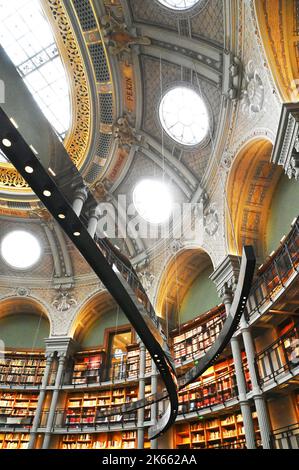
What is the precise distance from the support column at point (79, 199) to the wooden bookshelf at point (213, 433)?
31.0 ft

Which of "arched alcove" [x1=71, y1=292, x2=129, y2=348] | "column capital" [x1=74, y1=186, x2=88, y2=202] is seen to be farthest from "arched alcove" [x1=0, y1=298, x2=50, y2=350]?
"column capital" [x1=74, y1=186, x2=88, y2=202]

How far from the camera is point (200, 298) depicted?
49.5 feet

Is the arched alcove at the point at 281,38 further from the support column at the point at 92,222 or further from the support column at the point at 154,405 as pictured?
the support column at the point at 154,405

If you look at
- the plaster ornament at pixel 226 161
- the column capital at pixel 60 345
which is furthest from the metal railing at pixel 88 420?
the plaster ornament at pixel 226 161

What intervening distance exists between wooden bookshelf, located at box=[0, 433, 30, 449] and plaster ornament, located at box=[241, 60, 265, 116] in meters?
15.7

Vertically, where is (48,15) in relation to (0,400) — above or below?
above

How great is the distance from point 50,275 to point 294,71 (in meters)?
15.2

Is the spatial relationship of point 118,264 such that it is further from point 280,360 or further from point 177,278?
point 177,278

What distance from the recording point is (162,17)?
39.0ft

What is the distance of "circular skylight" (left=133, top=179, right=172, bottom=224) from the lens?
53.2ft

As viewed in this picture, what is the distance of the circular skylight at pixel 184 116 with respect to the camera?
45.0 ft
